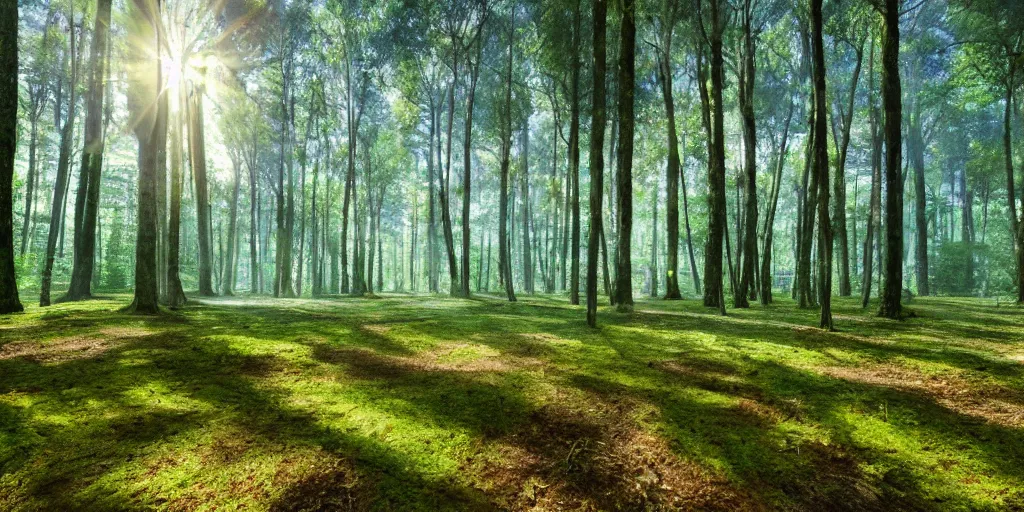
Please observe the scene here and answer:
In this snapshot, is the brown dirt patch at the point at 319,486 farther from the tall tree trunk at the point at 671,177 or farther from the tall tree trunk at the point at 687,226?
the tall tree trunk at the point at 671,177

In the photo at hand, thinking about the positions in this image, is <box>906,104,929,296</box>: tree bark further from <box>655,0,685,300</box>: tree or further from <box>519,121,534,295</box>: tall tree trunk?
<box>519,121,534,295</box>: tall tree trunk

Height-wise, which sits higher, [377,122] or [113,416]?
[377,122]

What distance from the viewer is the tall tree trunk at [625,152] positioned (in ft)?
32.0

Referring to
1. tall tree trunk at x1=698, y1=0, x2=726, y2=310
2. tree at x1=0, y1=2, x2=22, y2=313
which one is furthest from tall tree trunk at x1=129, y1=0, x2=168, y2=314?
tall tree trunk at x1=698, y1=0, x2=726, y2=310

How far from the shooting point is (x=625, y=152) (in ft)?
34.6

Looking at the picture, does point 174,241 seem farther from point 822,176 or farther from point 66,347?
point 822,176

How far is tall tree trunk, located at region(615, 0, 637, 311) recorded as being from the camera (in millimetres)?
9766

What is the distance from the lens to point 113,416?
2797 mm

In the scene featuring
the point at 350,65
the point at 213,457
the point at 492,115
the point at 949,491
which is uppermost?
the point at 350,65

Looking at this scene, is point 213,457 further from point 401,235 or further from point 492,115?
point 401,235

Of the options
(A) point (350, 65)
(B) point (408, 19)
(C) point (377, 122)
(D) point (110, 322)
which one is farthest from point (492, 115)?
(D) point (110, 322)

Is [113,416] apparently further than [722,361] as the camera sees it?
No

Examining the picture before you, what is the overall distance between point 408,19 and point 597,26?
1358cm

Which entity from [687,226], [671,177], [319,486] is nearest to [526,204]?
[671,177]
